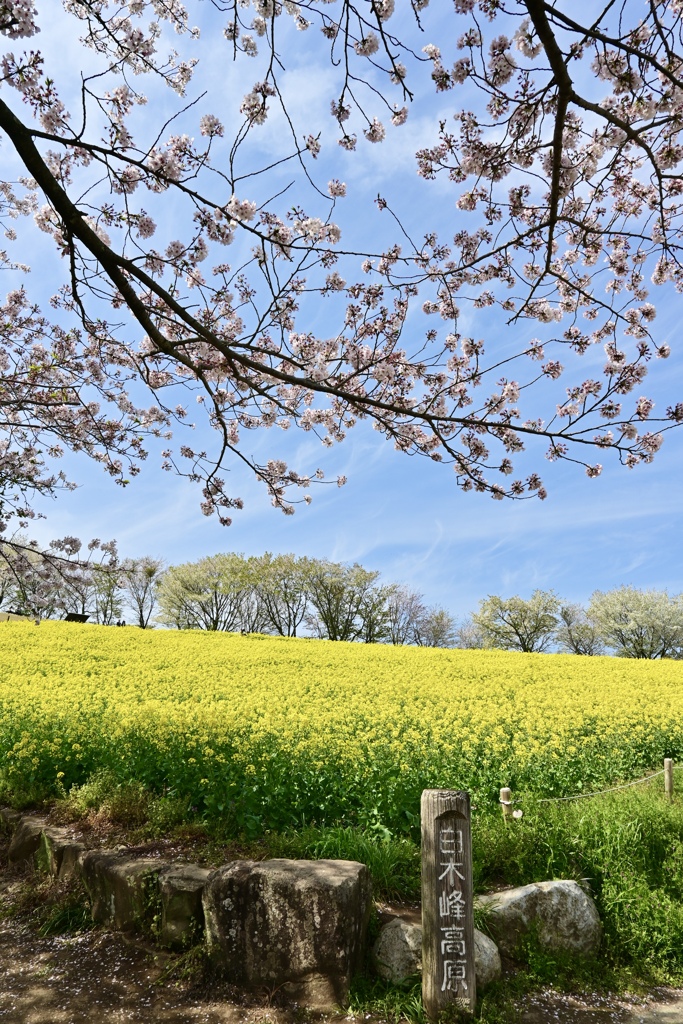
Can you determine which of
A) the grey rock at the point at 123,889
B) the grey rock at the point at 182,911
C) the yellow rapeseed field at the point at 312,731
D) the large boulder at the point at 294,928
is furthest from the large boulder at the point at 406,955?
the grey rock at the point at 123,889

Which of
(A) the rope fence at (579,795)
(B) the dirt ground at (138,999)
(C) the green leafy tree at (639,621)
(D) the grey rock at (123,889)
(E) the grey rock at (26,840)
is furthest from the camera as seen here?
(C) the green leafy tree at (639,621)

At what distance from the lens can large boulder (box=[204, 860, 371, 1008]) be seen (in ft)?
16.0

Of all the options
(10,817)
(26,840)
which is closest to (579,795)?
(26,840)

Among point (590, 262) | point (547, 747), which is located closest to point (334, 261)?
point (590, 262)

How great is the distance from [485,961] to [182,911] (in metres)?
2.54

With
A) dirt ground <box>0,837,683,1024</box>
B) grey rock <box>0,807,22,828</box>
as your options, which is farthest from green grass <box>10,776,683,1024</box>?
grey rock <box>0,807,22,828</box>

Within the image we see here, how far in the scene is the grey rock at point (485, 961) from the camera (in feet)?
16.6

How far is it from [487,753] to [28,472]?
749cm

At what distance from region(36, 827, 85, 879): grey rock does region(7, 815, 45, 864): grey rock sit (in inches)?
6.4

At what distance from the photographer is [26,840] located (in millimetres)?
7613

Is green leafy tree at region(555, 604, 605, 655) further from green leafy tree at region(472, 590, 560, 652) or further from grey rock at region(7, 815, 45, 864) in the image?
grey rock at region(7, 815, 45, 864)

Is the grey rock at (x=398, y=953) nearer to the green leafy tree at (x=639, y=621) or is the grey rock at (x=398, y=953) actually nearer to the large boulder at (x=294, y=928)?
the large boulder at (x=294, y=928)

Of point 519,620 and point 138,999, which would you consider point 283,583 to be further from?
point 138,999

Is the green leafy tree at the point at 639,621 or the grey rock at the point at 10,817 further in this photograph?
the green leafy tree at the point at 639,621
